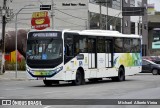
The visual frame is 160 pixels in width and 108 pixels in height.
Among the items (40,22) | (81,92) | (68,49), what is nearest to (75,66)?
(68,49)

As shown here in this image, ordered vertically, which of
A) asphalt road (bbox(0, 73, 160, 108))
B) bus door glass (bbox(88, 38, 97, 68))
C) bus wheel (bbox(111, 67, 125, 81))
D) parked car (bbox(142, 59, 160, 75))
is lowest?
parked car (bbox(142, 59, 160, 75))

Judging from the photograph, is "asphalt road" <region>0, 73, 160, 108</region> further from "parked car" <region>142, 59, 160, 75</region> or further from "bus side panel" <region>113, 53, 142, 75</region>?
"parked car" <region>142, 59, 160, 75</region>

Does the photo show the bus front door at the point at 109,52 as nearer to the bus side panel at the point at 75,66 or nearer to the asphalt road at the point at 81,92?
the bus side panel at the point at 75,66

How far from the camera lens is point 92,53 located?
1138 inches

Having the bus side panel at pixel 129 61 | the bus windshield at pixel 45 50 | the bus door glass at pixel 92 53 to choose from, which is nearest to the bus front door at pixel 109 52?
the bus side panel at pixel 129 61

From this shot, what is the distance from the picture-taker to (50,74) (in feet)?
84.9

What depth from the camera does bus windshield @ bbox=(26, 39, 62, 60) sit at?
26.0 m

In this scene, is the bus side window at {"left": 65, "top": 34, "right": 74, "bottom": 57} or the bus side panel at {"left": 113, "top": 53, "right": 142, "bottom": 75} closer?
the bus side window at {"left": 65, "top": 34, "right": 74, "bottom": 57}

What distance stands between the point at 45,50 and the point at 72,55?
160cm

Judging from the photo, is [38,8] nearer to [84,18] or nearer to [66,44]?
[84,18]

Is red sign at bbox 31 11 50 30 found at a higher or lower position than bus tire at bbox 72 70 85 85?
higher

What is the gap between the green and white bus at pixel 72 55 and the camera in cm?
2597

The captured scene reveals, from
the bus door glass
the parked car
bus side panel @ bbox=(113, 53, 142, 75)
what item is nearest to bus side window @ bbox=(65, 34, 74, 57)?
the bus door glass

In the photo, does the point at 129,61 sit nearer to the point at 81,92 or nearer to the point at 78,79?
the point at 78,79
